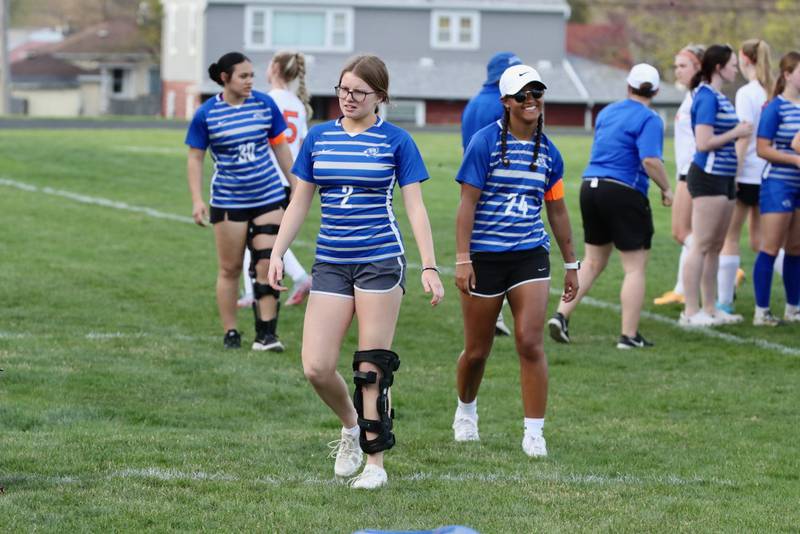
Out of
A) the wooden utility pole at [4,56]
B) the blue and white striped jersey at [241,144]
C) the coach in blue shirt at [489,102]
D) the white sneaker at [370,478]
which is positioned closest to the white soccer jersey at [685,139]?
the coach in blue shirt at [489,102]

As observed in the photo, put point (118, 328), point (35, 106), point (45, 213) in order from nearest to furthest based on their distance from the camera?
point (118, 328), point (45, 213), point (35, 106)

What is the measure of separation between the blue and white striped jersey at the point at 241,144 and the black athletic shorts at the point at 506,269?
321 cm

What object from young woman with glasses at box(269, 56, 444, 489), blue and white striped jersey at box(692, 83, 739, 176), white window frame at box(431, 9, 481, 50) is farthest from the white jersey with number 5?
white window frame at box(431, 9, 481, 50)

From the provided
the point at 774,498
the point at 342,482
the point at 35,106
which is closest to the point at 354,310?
the point at 342,482

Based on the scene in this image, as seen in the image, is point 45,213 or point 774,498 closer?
point 774,498

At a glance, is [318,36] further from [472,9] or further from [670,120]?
[670,120]

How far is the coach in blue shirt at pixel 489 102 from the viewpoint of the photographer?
1115 centimetres

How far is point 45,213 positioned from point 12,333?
8107 millimetres

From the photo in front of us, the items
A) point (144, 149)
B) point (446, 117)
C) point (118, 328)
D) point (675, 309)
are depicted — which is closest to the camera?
point (118, 328)

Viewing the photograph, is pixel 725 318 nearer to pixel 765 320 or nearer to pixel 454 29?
pixel 765 320

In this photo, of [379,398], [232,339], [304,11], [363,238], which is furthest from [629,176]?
[304,11]

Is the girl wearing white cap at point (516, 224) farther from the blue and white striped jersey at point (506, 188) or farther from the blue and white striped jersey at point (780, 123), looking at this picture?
the blue and white striped jersey at point (780, 123)

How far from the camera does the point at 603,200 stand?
432 inches

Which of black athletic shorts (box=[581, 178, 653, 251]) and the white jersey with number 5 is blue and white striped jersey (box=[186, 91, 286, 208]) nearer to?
the white jersey with number 5
